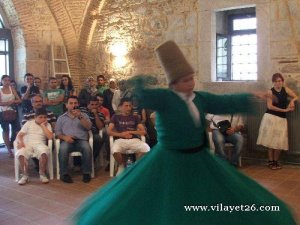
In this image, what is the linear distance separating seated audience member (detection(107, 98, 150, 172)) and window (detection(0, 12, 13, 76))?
3.50 meters

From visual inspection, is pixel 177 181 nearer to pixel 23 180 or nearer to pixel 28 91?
pixel 23 180

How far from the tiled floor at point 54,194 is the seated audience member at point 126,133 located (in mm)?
418

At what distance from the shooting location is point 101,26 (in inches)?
305

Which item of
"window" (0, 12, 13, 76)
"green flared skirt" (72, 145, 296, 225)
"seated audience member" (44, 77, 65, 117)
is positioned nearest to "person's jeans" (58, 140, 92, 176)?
"seated audience member" (44, 77, 65, 117)

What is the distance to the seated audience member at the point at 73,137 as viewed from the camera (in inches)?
186

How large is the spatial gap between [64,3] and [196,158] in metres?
6.39

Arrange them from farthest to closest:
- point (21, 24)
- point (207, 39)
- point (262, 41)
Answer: point (21, 24), point (207, 39), point (262, 41)

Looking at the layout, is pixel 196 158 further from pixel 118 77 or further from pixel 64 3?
pixel 64 3

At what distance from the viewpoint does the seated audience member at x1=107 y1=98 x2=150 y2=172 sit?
15.6ft

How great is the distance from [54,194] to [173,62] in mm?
2745

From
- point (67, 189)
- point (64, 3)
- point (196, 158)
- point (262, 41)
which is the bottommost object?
point (67, 189)

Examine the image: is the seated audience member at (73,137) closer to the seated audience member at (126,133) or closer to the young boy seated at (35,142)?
the young boy seated at (35,142)

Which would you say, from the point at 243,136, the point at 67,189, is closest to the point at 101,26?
the point at 243,136

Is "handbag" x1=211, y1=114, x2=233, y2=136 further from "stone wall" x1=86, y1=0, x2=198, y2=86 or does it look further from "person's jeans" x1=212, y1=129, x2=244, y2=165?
"stone wall" x1=86, y1=0, x2=198, y2=86
